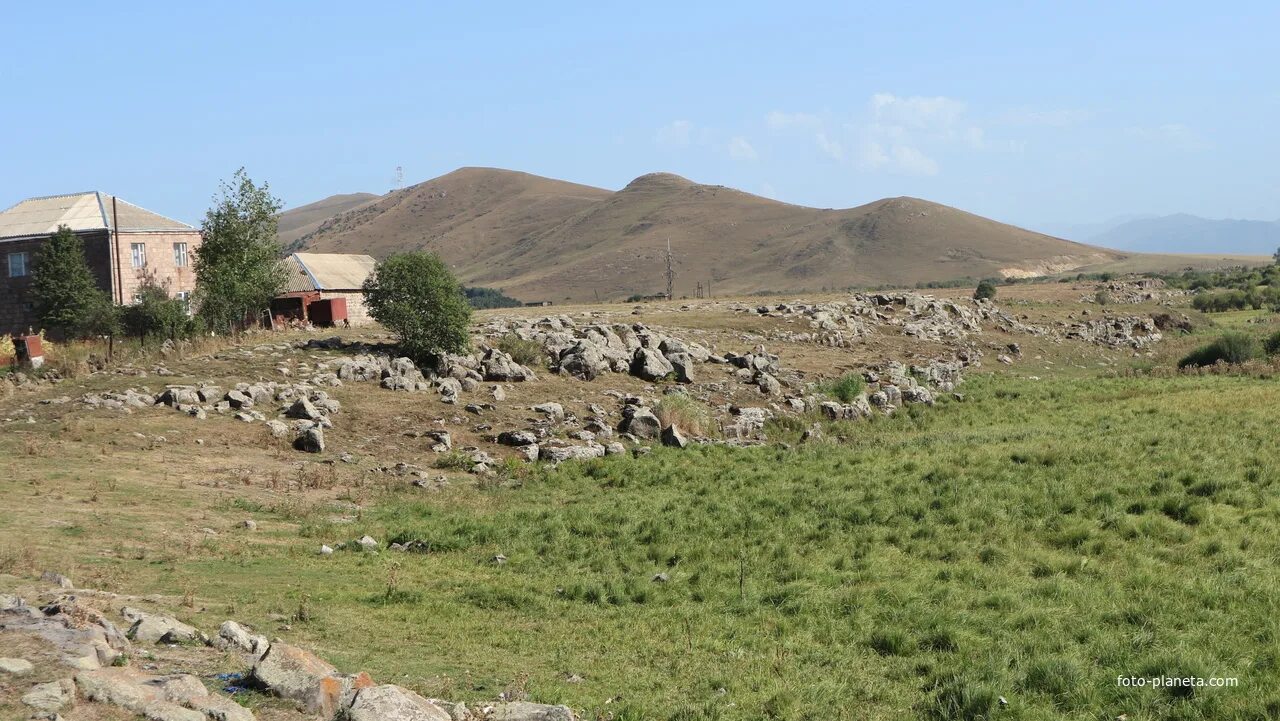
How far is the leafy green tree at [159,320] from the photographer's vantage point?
3481cm

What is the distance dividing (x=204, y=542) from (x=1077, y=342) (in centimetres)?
4798

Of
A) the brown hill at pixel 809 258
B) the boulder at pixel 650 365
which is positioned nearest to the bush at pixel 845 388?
the boulder at pixel 650 365

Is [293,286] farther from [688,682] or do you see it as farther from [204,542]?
[688,682]

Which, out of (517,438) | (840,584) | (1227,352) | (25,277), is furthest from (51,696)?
(1227,352)

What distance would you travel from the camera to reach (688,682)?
401 inches

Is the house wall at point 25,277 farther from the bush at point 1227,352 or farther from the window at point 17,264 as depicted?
the bush at point 1227,352

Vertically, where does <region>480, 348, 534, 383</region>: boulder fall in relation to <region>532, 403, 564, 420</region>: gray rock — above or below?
above

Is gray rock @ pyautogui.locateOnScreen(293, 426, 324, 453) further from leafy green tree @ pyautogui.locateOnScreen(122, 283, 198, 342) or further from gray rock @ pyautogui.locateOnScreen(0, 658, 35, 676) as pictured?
gray rock @ pyautogui.locateOnScreen(0, 658, 35, 676)

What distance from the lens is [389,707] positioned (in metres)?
7.91

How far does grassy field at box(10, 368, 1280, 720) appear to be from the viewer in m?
9.84

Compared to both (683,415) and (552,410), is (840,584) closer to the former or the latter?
(552,410)

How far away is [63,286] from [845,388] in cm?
3069

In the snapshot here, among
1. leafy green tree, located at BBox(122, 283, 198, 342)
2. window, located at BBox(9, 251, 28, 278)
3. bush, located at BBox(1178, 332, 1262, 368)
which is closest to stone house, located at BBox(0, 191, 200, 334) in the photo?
window, located at BBox(9, 251, 28, 278)

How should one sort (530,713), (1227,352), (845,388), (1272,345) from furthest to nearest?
(1272,345) → (1227,352) → (845,388) → (530,713)
